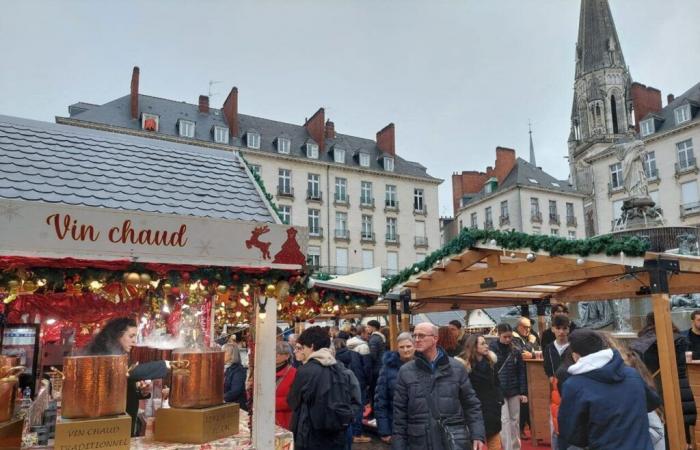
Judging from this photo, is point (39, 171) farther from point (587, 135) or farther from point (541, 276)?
point (587, 135)

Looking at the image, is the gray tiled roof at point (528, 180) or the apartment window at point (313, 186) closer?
the apartment window at point (313, 186)

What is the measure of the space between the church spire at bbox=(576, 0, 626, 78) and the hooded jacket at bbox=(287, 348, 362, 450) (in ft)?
172

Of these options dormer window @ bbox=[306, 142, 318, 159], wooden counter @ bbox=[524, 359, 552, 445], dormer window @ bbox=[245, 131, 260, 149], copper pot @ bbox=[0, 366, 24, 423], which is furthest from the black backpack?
dormer window @ bbox=[306, 142, 318, 159]

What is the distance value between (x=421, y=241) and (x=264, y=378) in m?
35.4

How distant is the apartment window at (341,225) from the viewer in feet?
118

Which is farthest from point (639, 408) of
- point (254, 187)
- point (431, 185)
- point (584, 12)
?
point (584, 12)

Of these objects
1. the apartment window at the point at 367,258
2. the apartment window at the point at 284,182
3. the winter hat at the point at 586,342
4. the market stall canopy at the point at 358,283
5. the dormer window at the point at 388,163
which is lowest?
the winter hat at the point at 586,342

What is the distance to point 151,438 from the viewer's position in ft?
12.0

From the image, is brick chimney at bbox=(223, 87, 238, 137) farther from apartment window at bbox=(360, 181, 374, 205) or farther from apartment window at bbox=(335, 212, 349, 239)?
apartment window at bbox=(360, 181, 374, 205)

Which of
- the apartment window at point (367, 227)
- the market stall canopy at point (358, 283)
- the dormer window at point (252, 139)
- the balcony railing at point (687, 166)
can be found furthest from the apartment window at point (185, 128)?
the balcony railing at point (687, 166)

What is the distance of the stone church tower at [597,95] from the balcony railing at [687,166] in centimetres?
992

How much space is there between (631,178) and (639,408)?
42.1ft

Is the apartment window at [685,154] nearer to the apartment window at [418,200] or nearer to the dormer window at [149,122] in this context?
the apartment window at [418,200]

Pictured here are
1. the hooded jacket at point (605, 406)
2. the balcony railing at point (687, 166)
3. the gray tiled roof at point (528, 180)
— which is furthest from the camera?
the gray tiled roof at point (528, 180)
